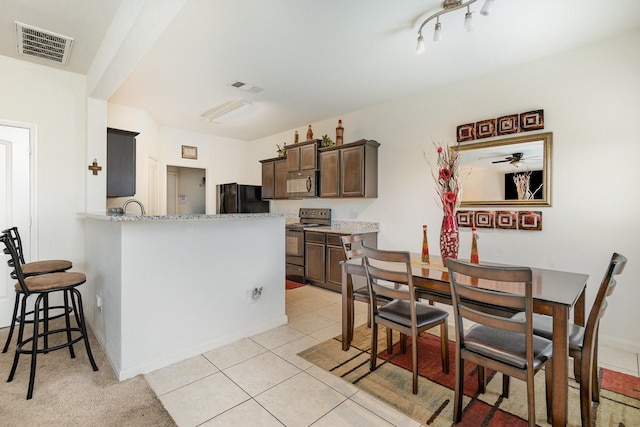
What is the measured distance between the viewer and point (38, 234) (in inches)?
128

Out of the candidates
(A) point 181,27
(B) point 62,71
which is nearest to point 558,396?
(A) point 181,27

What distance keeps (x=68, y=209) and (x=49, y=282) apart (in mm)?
1619

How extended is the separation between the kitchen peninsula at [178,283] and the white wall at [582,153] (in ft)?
7.17

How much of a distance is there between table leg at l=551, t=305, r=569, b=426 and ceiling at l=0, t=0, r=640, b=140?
212 centimetres

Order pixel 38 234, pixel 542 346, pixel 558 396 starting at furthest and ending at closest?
pixel 38 234 < pixel 542 346 < pixel 558 396

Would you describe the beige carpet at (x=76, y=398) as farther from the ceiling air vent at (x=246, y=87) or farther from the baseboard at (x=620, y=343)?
the baseboard at (x=620, y=343)

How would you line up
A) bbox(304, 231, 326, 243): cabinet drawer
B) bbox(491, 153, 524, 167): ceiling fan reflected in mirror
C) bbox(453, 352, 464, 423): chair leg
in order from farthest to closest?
1. bbox(304, 231, 326, 243): cabinet drawer
2. bbox(491, 153, 524, 167): ceiling fan reflected in mirror
3. bbox(453, 352, 464, 423): chair leg

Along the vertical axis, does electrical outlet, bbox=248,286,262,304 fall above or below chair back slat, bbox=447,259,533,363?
below

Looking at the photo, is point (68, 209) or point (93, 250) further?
point (68, 209)

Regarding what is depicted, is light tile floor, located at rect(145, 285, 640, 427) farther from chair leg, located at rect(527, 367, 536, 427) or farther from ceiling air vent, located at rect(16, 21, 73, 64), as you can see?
ceiling air vent, located at rect(16, 21, 73, 64)

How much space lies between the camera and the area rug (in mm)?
1776

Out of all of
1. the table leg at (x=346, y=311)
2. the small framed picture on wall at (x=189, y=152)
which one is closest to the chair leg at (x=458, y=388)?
the table leg at (x=346, y=311)

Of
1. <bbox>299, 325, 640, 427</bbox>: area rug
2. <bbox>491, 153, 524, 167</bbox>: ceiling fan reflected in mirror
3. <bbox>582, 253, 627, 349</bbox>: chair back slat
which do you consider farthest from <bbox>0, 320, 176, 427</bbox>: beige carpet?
<bbox>491, 153, 524, 167</bbox>: ceiling fan reflected in mirror

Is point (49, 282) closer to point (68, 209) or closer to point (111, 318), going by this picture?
Answer: point (111, 318)
